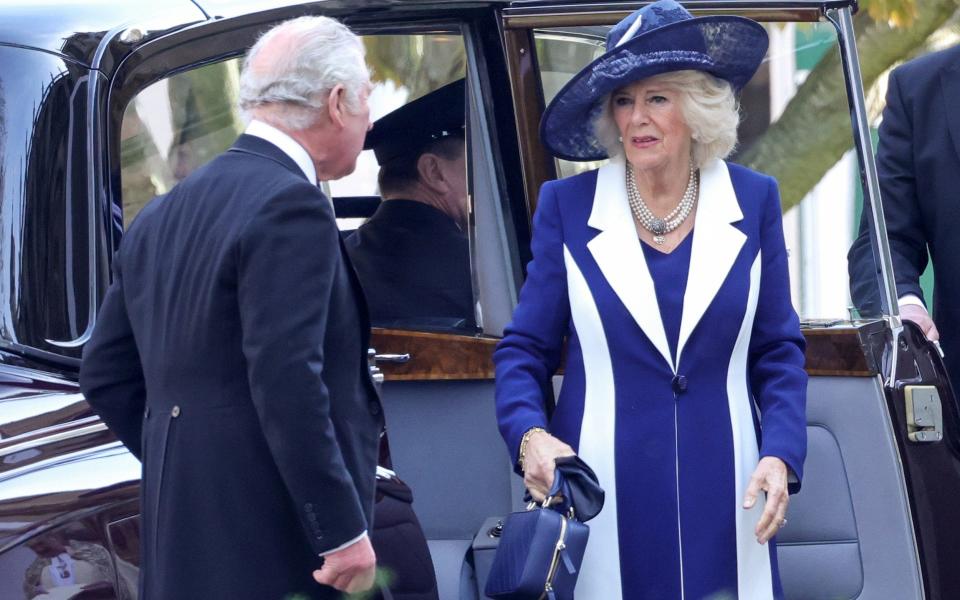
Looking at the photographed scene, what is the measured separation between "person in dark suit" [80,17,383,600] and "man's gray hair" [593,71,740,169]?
2.48ft

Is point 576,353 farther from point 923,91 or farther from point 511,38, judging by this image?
point 923,91

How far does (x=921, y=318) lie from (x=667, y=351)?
40.4 inches

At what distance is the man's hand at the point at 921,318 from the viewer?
3848 mm

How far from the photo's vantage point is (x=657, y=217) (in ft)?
10.7

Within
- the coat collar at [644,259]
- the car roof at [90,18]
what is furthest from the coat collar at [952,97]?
the car roof at [90,18]

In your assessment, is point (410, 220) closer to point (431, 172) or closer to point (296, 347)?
point (431, 172)

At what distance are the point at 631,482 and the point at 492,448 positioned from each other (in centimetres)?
74

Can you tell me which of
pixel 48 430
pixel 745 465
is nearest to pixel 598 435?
pixel 745 465

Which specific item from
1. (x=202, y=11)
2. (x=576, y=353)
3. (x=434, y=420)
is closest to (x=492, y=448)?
(x=434, y=420)

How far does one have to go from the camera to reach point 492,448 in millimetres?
3854

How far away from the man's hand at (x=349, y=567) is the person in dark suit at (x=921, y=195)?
176 cm

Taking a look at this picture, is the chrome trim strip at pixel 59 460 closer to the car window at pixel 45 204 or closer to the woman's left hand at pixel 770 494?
the car window at pixel 45 204

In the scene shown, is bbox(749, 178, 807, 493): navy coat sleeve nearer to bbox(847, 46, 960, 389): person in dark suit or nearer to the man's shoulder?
bbox(847, 46, 960, 389): person in dark suit

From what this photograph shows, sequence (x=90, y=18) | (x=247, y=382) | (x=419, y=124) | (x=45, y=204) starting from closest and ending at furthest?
(x=247, y=382) < (x=45, y=204) < (x=90, y=18) < (x=419, y=124)
